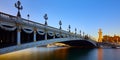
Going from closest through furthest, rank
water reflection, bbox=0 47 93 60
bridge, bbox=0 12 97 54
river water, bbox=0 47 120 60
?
bridge, bbox=0 12 97 54
water reflection, bbox=0 47 93 60
river water, bbox=0 47 120 60

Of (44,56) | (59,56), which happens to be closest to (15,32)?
(44,56)

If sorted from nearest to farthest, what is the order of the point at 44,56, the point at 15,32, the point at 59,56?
1. the point at 15,32
2. the point at 44,56
3. the point at 59,56

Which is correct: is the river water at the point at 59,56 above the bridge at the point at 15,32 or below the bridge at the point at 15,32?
below

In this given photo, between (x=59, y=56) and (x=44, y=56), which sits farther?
(x=59, y=56)

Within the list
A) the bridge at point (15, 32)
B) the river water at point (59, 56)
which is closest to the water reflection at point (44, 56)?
the river water at point (59, 56)

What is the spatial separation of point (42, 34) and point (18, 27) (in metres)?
9.53

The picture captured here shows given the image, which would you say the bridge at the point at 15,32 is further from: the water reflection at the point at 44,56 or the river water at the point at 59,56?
the river water at the point at 59,56

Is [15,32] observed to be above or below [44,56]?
above

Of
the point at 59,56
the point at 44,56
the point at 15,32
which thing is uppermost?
the point at 15,32

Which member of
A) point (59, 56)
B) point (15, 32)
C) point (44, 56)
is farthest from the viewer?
point (59, 56)

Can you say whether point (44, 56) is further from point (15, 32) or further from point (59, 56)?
point (15, 32)

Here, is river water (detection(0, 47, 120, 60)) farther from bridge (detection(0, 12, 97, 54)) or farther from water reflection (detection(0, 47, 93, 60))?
bridge (detection(0, 12, 97, 54))

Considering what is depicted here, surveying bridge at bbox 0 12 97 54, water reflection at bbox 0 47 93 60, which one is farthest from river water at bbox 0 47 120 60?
bridge at bbox 0 12 97 54

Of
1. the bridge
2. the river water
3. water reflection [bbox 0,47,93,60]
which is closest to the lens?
the bridge
